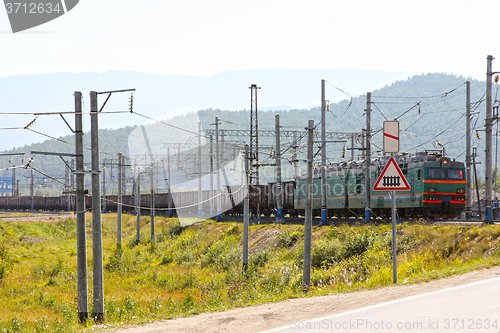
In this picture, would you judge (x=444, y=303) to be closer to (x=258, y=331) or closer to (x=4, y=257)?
(x=258, y=331)

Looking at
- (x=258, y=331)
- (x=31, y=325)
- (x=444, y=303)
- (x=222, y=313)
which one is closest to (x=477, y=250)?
(x=444, y=303)

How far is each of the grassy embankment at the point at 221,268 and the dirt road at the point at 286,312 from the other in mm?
941

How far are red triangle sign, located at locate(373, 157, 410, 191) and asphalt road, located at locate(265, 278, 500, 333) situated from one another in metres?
2.92

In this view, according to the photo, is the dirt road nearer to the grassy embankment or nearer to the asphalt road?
the asphalt road

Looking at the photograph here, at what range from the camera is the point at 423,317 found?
8.02m

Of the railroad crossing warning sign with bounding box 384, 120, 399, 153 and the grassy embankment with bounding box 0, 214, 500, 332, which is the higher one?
the railroad crossing warning sign with bounding box 384, 120, 399, 153

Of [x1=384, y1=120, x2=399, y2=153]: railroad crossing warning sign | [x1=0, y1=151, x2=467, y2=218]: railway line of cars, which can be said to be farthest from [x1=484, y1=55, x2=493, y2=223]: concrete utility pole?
[x1=384, y1=120, x2=399, y2=153]: railroad crossing warning sign

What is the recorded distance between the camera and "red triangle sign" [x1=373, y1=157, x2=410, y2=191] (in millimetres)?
11727

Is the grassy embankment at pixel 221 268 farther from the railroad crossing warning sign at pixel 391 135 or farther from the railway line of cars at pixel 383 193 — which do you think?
the railway line of cars at pixel 383 193

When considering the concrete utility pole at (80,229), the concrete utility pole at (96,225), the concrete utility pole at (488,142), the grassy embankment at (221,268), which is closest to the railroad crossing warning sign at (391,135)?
the grassy embankment at (221,268)

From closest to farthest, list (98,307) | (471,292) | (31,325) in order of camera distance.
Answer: (471,292)
(98,307)
(31,325)

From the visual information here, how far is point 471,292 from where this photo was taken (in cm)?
988

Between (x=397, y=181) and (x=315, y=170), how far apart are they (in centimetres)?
2686

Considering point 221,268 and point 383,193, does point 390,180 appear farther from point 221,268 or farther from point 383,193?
point 221,268
